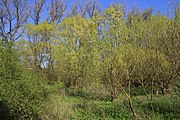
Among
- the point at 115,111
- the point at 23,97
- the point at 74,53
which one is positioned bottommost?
the point at 115,111

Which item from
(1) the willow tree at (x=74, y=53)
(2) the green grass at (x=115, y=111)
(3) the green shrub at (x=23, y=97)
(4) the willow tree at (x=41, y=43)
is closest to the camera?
(3) the green shrub at (x=23, y=97)

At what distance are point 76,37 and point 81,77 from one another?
3940mm

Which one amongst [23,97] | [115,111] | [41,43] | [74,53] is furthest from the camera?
[41,43]

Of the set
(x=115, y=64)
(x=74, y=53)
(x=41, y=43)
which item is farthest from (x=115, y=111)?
(x=41, y=43)

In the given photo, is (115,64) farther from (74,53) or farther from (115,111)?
(74,53)

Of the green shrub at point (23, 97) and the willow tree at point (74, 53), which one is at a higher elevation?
the willow tree at point (74, 53)

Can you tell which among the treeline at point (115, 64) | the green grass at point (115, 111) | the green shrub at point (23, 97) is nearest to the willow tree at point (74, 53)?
the treeline at point (115, 64)

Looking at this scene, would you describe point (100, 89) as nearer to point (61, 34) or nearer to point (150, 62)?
point (150, 62)

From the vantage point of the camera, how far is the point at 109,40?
495 inches

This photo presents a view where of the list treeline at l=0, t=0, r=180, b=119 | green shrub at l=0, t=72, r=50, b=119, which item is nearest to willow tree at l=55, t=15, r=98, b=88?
treeline at l=0, t=0, r=180, b=119

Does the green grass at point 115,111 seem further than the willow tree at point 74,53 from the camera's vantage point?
No

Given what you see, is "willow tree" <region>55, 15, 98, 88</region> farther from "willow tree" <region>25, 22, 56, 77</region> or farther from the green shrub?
the green shrub

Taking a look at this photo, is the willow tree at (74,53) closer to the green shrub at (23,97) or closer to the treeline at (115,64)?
the treeline at (115,64)

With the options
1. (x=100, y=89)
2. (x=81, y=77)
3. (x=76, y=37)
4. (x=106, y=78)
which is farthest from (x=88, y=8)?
(x=106, y=78)
